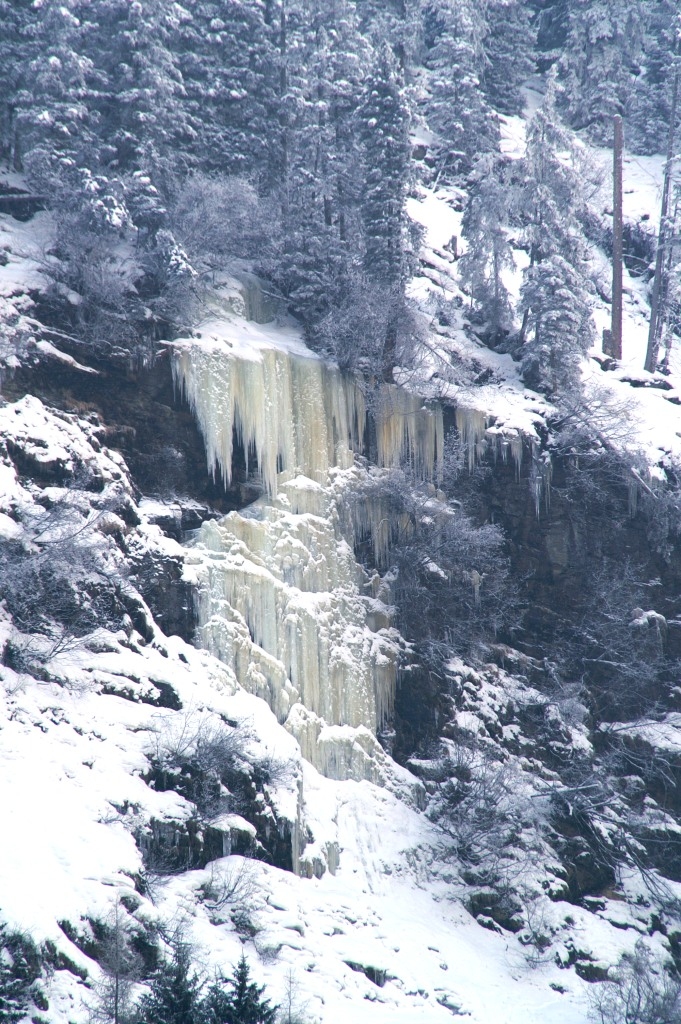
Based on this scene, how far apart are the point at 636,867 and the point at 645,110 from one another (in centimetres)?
3667

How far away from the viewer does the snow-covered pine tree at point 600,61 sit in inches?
1752

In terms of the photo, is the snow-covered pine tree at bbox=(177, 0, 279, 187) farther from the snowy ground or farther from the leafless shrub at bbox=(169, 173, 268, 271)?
the snowy ground

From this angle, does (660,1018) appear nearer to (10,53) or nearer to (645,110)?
(10,53)

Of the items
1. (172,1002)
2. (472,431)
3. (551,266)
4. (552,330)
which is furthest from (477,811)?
(551,266)

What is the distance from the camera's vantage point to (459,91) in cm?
3988

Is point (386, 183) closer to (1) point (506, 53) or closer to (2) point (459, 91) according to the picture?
(2) point (459, 91)

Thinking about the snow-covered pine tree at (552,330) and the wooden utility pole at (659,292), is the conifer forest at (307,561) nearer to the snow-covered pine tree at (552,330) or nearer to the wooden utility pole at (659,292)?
the snow-covered pine tree at (552,330)

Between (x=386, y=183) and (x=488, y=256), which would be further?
(x=488, y=256)

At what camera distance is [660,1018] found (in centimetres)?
1683

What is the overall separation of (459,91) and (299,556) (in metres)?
26.1

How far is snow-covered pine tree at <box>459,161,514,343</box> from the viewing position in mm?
30109

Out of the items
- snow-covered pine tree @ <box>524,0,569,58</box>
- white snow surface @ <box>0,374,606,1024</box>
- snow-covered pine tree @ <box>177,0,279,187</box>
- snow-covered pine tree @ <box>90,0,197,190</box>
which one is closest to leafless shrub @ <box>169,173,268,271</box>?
snow-covered pine tree @ <box>90,0,197,190</box>

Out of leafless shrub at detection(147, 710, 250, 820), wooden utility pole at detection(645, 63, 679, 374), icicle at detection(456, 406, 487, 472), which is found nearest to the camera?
leafless shrub at detection(147, 710, 250, 820)

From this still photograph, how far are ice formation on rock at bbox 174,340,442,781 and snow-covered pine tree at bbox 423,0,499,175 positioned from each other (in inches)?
760
